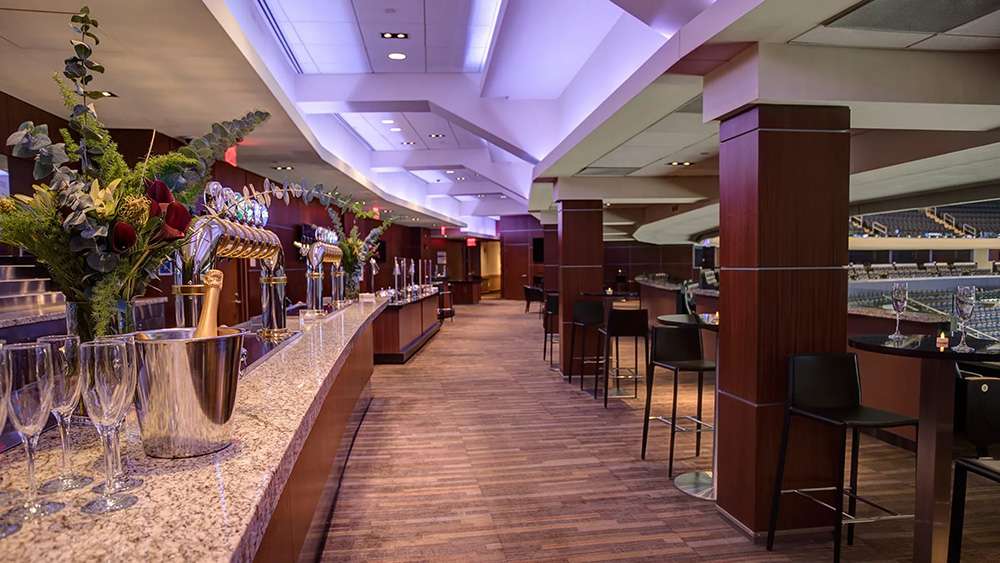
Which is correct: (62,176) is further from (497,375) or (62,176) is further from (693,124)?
(497,375)

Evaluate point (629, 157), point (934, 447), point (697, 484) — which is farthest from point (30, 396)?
point (629, 157)

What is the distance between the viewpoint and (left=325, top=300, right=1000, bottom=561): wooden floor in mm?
3234

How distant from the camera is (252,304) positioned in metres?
9.97

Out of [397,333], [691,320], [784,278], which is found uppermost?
[784,278]

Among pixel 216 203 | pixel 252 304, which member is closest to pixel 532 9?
pixel 216 203

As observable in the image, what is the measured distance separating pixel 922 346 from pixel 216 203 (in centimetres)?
316

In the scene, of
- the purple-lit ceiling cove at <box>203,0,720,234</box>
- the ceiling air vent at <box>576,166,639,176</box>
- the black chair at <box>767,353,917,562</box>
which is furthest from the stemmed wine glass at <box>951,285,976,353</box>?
the ceiling air vent at <box>576,166,639,176</box>

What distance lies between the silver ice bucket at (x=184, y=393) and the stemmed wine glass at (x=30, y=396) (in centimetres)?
19

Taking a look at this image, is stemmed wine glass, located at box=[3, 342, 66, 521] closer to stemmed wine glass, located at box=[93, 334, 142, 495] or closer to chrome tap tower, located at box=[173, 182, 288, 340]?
stemmed wine glass, located at box=[93, 334, 142, 495]

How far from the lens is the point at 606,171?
8.00m

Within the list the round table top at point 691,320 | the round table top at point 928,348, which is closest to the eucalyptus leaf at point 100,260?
the round table top at point 928,348

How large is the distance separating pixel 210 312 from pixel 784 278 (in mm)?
2864

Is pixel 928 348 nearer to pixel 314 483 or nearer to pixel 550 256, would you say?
pixel 314 483

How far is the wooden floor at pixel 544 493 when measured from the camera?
3234mm
